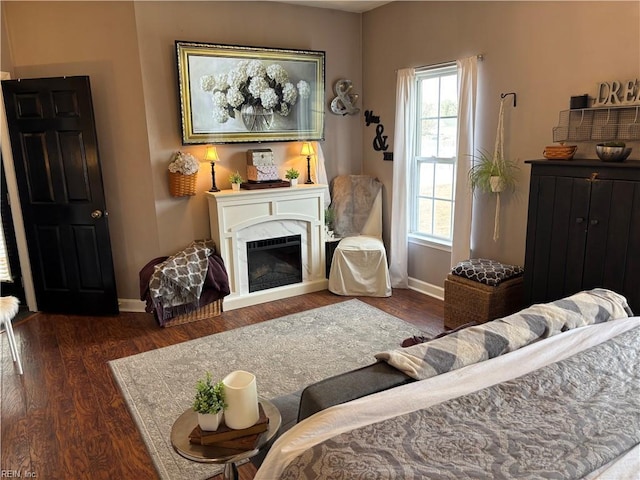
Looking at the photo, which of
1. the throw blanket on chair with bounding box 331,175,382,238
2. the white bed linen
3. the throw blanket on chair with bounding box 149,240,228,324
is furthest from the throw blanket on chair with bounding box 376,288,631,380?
the throw blanket on chair with bounding box 331,175,382,238

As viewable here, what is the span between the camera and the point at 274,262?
176 inches

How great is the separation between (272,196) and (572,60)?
254 centimetres

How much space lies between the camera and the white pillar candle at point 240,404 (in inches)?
59.3

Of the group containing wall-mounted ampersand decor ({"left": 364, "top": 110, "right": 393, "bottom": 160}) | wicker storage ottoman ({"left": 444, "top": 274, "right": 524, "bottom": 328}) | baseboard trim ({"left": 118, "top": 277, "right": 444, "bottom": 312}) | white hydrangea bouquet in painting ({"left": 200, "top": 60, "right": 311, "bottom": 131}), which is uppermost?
white hydrangea bouquet in painting ({"left": 200, "top": 60, "right": 311, "bottom": 131})

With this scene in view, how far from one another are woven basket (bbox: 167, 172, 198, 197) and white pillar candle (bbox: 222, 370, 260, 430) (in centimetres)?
273

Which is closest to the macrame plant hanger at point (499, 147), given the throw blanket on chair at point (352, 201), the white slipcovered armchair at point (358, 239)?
the white slipcovered armchair at point (358, 239)

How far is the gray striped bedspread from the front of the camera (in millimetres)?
1147

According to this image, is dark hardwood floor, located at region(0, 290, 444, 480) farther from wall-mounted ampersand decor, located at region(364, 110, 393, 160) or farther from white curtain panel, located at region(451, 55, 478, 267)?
wall-mounted ampersand decor, located at region(364, 110, 393, 160)

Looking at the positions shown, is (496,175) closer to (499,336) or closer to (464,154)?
(464,154)

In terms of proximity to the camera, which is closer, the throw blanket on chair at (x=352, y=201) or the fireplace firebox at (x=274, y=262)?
the fireplace firebox at (x=274, y=262)

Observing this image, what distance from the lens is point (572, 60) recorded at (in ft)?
9.99

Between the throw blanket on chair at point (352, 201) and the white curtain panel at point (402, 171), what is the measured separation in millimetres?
313

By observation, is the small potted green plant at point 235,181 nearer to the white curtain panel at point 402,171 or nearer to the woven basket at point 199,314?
the woven basket at point 199,314

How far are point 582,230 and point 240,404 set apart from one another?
2269 millimetres
